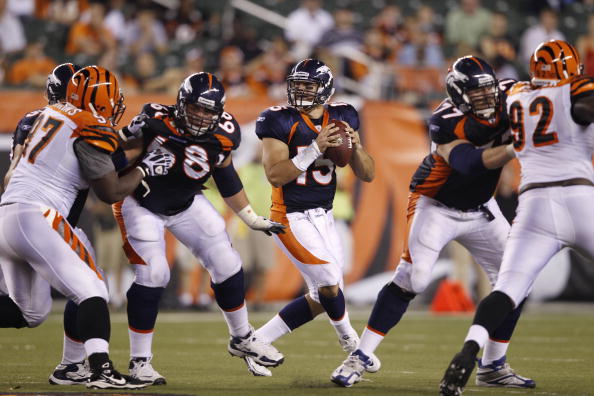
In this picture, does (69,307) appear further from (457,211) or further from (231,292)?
(457,211)

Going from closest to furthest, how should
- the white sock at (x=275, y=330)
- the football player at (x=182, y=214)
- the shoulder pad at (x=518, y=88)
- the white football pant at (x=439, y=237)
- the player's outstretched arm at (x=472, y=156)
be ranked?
1. the player's outstretched arm at (x=472, y=156)
2. the shoulder pad at (x=518, y=88)
3. the football player at (x=182, y=214)
4. the white football pant at (x=439, y=237)
5. the white sock at (x=275, y=330)

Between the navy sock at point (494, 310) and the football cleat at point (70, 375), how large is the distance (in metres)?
2.19

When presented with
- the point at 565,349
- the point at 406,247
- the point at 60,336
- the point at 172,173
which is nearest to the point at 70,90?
the point at 172,173

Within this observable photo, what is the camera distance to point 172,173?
5.64 metres

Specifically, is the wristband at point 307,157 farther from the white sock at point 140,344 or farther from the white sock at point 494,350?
the white sock at point 494,350

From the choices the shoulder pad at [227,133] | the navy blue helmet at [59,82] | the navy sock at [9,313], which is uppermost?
the navy blue helmet at [59,82]

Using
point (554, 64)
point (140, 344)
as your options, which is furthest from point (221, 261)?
point (554, 64)

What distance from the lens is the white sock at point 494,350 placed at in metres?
5.69

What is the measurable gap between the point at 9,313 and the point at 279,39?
8.69 m

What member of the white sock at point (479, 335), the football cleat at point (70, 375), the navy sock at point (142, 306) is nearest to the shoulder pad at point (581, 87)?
the white sock at point (479, 335)

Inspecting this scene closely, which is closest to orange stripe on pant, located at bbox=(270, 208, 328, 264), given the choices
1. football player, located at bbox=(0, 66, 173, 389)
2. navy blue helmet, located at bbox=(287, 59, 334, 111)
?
navy blue helmet, located at bbox=(287, 59, 334, 111)

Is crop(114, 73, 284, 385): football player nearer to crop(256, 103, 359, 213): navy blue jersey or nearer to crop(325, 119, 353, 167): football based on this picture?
crop(256, 103, 359, 213): navy blue jersey

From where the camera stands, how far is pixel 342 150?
572 centimetres

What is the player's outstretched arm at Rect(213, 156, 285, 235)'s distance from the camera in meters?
5.86
